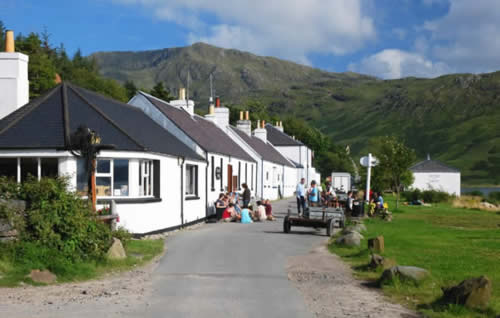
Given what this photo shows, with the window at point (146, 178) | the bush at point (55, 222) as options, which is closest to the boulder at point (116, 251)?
the bush at point (55, 222)

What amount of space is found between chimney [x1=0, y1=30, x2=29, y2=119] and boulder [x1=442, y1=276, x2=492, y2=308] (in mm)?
16793

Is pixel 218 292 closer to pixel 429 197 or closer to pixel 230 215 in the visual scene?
pixel 230 215

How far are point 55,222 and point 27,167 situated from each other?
21.4 feet

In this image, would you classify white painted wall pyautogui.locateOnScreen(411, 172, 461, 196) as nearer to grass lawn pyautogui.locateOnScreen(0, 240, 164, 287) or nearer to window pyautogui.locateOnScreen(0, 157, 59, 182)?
window pyautogui.locateOnScreen(0, 157, 59, 182)

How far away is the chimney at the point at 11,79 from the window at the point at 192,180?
747cm

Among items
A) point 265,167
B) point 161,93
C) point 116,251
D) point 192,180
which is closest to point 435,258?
point 116,251

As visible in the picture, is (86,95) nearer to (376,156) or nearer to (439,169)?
(376,156)

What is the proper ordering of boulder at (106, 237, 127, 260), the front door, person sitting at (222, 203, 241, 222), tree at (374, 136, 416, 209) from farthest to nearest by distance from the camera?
tree at (374, 136, 416, 209) → the front door → person sitting at (222, 203, 241, 222) → boulder at (106, 237, 127, 260)

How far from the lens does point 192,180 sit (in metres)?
25.2

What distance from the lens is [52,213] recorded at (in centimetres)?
1195

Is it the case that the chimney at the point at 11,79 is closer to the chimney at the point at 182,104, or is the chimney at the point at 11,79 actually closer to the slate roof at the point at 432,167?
the chimney at the point at 182,104

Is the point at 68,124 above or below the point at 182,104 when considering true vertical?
below

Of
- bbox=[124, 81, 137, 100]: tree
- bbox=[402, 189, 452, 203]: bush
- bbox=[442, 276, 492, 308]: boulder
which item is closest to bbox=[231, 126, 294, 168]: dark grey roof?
bbox=[402, 189, 452, 203]: bush

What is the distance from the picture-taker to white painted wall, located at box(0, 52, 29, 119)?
65.4ft
